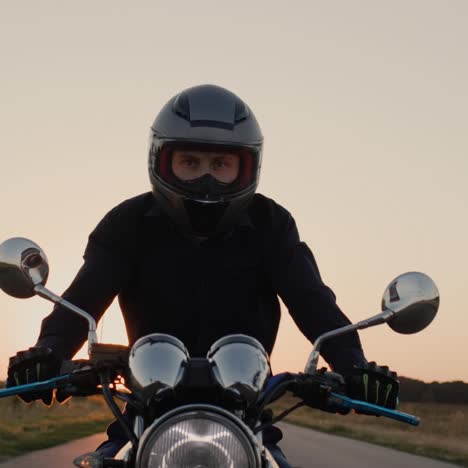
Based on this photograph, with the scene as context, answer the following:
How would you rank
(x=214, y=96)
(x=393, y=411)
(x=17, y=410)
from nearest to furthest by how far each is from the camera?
(x=393, y=411)
(x=214, y=96)
(x=17, y=410)

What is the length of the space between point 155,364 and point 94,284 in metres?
1.52

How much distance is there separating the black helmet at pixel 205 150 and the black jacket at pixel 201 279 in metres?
0.11

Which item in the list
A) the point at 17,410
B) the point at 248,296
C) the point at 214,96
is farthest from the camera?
the point at 17,410

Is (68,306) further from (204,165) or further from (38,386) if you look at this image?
(204,165)

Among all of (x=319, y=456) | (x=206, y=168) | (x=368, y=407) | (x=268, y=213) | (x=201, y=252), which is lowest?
(x=319, y=456)

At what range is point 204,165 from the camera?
5016 millimetres

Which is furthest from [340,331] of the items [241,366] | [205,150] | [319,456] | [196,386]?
[319,456]

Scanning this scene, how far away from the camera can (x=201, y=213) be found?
5.18 m

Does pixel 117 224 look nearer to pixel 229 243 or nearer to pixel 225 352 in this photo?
pixel 229 243

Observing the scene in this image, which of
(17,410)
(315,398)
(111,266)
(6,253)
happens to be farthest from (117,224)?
(17,410)

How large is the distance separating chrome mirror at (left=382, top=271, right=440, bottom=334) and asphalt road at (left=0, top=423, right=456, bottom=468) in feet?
34.4

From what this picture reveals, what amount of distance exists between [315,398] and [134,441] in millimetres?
604

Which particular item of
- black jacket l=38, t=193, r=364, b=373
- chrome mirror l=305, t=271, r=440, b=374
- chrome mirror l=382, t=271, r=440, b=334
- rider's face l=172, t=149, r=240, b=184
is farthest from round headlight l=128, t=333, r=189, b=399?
rider's face l=172, t=149, r=240, b=184

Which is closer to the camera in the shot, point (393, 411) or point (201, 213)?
point (393, 411)
